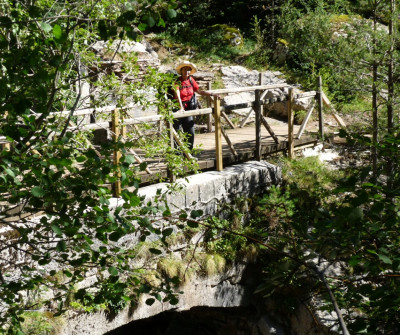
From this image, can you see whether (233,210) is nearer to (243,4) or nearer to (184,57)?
(184,57)

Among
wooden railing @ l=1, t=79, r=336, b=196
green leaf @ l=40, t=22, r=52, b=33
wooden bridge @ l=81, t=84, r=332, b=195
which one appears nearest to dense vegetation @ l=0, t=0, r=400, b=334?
green leaf @ l=40, t=22, r=52, b=33

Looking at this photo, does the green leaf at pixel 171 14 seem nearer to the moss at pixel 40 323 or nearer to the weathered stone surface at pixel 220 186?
the moss at pixel 40 323

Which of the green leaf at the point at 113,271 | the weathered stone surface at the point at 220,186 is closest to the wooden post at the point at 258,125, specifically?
the weathered stone surface at the point at 220,186

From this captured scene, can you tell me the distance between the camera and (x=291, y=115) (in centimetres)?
958

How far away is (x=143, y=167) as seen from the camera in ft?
12.2

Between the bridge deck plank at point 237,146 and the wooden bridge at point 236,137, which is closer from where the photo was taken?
the wooden bridge at point 236,137

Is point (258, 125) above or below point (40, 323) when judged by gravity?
above

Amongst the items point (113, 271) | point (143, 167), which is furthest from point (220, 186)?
point (113, 271)

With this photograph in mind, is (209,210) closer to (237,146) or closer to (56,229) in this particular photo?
(237,146)

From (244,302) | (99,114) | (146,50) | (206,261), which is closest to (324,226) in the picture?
(99,114)

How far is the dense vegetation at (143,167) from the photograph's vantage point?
3.36 meters

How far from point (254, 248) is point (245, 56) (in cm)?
851

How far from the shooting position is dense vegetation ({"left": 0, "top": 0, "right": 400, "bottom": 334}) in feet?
11.0

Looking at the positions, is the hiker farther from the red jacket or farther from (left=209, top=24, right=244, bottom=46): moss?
(left=209, top=24, right=244, bottom=46): moss
